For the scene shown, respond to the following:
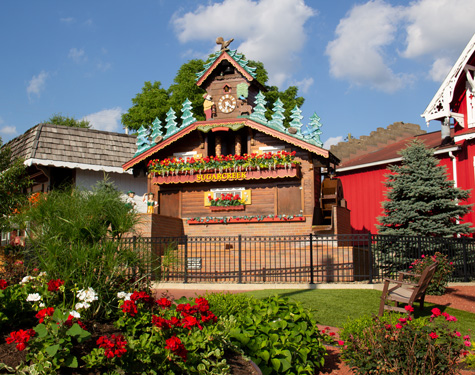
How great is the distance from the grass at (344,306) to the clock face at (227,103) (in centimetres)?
1009

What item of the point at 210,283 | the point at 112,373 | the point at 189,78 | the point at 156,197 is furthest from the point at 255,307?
the point at 189,78

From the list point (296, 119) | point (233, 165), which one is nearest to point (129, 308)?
point (233, 165)

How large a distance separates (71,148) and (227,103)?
693 centimetres

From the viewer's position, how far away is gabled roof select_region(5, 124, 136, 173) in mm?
19344

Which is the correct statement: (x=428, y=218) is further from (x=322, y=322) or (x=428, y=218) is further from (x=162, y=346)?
(x=162, y=346)

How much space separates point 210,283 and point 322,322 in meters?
6.41

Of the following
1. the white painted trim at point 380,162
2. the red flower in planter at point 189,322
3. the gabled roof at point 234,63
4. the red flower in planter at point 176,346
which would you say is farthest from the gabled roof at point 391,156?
the red flower in planter at point 176,346

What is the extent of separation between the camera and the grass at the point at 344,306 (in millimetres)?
9016

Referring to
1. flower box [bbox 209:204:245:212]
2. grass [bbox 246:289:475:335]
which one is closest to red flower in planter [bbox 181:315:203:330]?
grass [bbox 246:289:475:335]

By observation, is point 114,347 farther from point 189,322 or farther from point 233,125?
point 233,125

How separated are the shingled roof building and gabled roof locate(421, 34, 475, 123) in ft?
43.4

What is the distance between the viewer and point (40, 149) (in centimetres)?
1933

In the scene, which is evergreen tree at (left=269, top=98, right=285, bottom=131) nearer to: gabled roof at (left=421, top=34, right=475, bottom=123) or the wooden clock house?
the wooden clock house

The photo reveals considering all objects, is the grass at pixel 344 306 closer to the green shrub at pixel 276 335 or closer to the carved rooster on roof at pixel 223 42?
the green shrub at pixel 276 335
